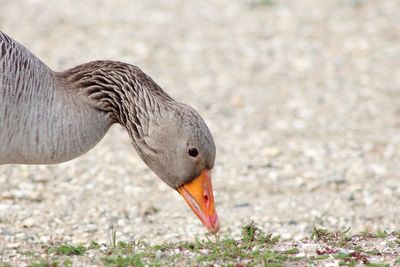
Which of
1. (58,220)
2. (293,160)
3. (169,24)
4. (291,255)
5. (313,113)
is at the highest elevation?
(169,24)

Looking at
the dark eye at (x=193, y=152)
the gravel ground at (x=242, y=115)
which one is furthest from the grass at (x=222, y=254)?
the gravel ground at (x=242, y=115)

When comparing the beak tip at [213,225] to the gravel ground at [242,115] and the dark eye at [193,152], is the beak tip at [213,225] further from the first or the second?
the gravel ground at [242,115]

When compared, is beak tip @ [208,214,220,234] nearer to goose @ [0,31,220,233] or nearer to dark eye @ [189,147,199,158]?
goose @ [0,31,220,233]

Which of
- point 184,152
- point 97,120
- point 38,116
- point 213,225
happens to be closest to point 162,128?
point 184,152

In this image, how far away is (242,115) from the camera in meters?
12.8

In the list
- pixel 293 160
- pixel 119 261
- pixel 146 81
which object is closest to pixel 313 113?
pixel 293 160

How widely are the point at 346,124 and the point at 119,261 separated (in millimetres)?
6873

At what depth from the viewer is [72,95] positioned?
716 cm

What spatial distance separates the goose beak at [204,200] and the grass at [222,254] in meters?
0.20

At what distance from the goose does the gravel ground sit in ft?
Answer: 4.01

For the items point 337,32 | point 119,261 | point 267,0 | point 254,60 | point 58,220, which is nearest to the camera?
point 119,261

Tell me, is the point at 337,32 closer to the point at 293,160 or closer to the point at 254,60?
the point at 254,60

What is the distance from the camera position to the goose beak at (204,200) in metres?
6.97

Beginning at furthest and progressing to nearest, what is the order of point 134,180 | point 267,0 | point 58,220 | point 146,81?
point 267,0
point 134,180
point 58,220
point 146,81
